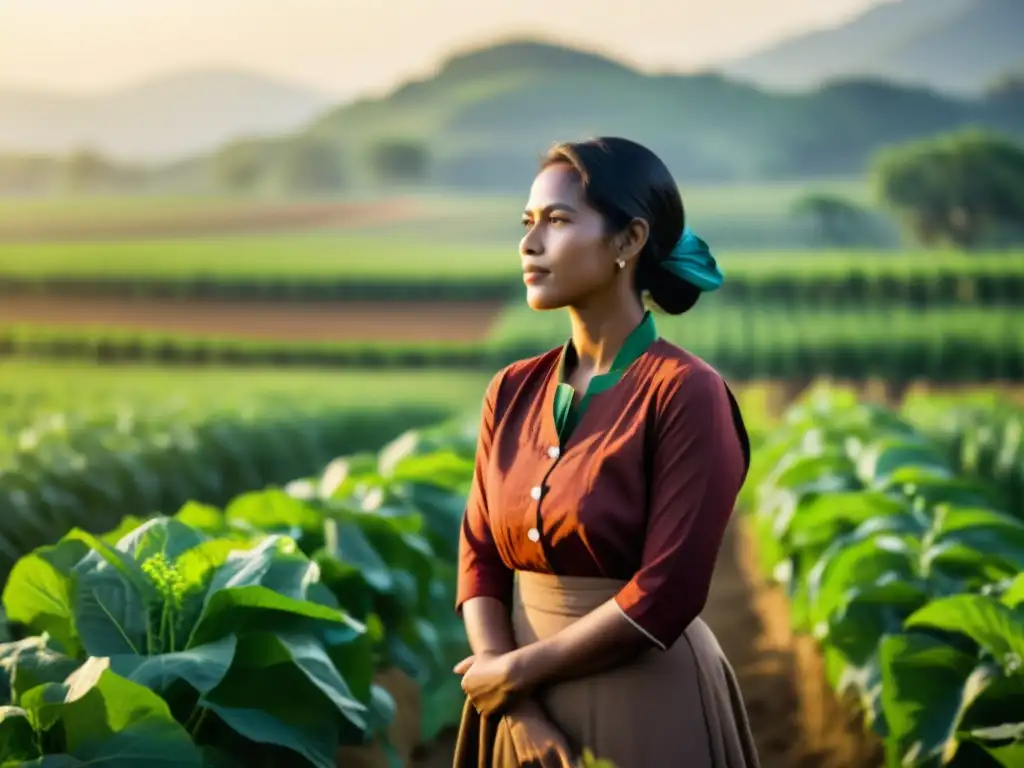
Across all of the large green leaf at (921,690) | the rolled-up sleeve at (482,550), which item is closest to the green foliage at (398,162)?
the large green leaf at (921,690)

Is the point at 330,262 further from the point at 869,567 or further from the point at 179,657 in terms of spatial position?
the point at 179,657

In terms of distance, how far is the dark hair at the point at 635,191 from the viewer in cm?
204

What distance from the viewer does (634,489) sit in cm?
200

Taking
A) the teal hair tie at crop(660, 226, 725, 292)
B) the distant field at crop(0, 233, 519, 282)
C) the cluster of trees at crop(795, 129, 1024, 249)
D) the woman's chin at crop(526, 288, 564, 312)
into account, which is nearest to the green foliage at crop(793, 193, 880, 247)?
the cluster of trees at crop(795, 129, 1024, 249)

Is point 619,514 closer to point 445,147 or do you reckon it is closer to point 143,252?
point 143,252

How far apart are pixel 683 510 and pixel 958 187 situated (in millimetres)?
37821

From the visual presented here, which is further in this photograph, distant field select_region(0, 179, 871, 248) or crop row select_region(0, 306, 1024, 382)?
distant field select_region(0, 179, 871, 248)

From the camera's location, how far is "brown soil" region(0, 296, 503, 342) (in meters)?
30.7

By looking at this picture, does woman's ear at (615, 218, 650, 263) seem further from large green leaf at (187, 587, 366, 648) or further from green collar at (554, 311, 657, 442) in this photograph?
large green leaf at (187, 587, 366, 648)

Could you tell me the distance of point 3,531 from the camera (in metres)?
5.88

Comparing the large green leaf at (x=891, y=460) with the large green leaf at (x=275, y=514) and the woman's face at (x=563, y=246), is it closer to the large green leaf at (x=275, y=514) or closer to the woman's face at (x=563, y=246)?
the large green leaf at (x=275, y=514)

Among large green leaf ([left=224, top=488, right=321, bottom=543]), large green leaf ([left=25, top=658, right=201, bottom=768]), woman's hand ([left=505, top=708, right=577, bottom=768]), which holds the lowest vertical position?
large green leaf ([left=224, top=488, right=321, bottom=543])

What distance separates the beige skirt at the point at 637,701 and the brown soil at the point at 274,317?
26951mm

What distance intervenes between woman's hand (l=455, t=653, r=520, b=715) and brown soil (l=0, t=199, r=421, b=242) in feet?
129
